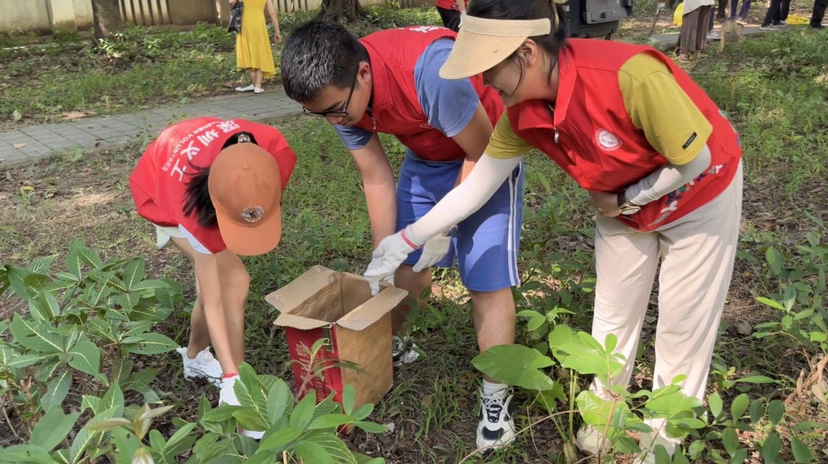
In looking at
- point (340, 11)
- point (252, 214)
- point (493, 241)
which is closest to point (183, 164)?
point (252, 214)

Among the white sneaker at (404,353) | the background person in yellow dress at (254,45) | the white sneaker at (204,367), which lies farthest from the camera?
the background person in yellow dress at (254,45)

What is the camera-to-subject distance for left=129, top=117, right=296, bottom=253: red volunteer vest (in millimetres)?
1926

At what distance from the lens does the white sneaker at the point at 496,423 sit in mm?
2039

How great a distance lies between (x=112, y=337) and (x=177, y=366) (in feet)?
2.76

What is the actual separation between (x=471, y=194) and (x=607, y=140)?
42cm

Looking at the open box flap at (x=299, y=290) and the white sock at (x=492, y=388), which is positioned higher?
the open box flap at (x=299, y=290)

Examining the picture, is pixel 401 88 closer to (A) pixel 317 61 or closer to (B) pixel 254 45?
(A) pixel 317 61

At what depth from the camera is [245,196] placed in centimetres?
172

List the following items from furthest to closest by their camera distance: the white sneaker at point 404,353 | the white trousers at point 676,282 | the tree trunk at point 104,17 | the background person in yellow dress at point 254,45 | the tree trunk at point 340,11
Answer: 1. the tree trunk at point 340,11
2. the tree trunk at point 104,17
3. the background person in yellow dress at point 254,45
4. the white sneaker at point 404,353
5. the white trousers at point 676,282

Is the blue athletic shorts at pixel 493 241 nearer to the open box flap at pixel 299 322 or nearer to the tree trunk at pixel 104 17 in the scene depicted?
the open box flap at pixel 299 322

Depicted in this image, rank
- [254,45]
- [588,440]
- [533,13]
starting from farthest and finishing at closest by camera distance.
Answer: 1. [254,45]
2. [588,440]
3. [533,13]

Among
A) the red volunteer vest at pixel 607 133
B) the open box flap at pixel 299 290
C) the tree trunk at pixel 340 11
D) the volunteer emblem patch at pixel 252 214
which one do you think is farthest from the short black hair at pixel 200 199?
the tree trunk at pixel 340 11

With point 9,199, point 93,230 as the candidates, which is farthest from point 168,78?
point 93,230

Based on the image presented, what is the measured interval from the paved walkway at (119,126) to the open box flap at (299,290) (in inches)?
135
